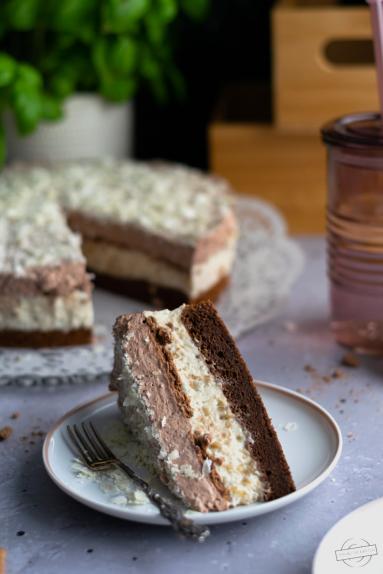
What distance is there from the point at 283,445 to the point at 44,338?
871 millimetres

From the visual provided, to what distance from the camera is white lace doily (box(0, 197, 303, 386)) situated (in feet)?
7.00

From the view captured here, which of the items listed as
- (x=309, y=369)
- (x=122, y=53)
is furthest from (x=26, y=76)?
(x=309, y=369)

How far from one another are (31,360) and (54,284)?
0.20m

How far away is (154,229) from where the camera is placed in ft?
8.55

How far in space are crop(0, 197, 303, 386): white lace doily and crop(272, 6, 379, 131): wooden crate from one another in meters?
0.33

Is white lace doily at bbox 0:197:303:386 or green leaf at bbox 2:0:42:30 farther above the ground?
green leaf at bbox 2:0:42:30

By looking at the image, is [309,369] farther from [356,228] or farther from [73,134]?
[73,134]

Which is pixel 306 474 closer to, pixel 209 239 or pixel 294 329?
pixel 294 329

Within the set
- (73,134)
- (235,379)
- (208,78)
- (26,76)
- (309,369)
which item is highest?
(26,76)

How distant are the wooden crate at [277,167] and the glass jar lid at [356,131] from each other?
0.80 m

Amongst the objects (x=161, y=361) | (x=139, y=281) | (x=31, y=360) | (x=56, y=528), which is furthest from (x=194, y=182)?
(x=56, y=528)

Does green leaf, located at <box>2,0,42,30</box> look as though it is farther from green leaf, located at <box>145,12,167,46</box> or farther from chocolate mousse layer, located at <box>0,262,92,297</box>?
chocolate mousse layer, located at <box>0,262,92,297</box>

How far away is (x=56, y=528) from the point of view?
158 centimetres

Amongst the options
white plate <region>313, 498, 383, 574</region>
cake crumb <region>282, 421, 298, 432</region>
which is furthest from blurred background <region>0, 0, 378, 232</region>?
white plate <region>313, 498, 383, 574</region>
